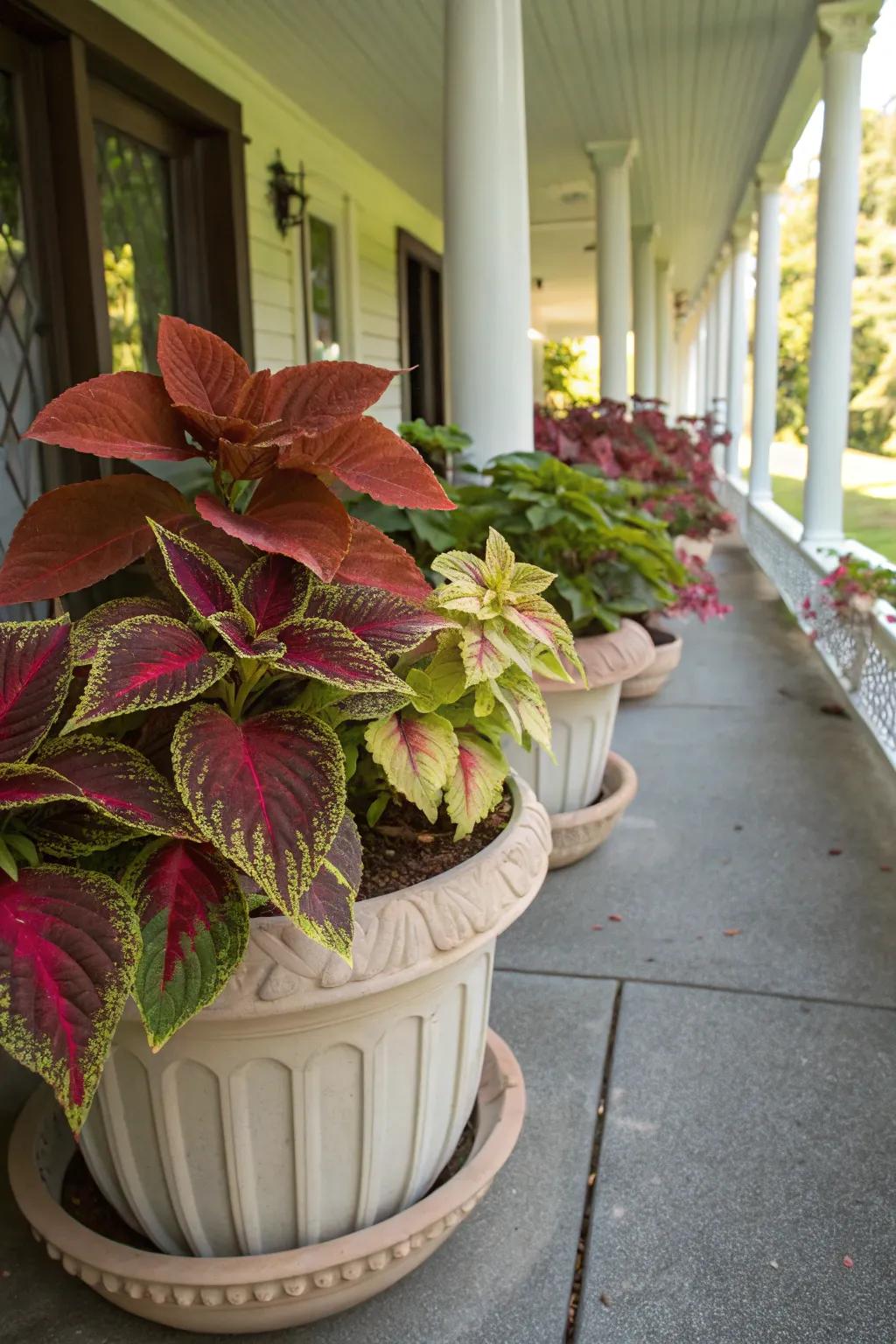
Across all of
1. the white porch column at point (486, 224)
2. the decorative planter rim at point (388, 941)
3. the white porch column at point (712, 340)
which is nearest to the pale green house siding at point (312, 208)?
the white porch column at point (486, 224)

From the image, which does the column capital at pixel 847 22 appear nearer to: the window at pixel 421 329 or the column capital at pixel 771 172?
the column capital at pixel 771 172

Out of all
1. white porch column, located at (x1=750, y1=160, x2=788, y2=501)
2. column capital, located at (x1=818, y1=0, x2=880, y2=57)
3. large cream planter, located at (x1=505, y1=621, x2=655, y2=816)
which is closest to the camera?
large cream planter, located at (x1=505, y1=621, x2=655, y2=816)

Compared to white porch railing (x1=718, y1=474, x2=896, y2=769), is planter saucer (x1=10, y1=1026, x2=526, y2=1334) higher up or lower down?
lower down

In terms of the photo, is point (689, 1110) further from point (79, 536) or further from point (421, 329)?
point (421, 329)

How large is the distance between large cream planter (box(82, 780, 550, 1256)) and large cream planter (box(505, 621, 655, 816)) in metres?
1.28

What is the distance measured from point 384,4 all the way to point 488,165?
1753 millimetres

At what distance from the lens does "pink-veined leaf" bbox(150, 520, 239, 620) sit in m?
1.13

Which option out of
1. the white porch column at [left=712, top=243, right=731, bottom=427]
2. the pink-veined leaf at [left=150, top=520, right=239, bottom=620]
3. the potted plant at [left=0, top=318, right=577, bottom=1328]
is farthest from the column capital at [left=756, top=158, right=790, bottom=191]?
the pink-veined leaf at [left=150, top=520, right=239, bottom=620]

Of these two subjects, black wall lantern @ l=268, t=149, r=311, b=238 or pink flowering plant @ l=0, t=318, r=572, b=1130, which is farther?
black wall lantern @ l=268, t=149, r=311, b=238

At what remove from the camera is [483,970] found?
4.83ft

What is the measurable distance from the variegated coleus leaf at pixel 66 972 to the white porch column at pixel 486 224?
2.28 metres

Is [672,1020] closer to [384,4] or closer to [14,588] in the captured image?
[14,588]

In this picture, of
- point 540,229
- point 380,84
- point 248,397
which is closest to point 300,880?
point 248,397

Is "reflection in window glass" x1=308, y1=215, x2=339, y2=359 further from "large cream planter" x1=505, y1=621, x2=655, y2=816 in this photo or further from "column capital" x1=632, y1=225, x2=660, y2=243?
"column capital" x1=632, y1=225, x2=660, y2=243
